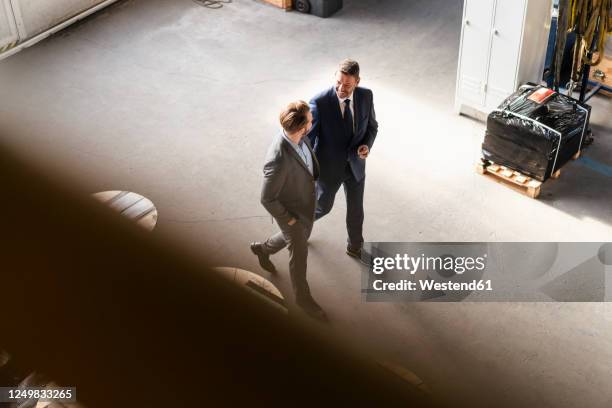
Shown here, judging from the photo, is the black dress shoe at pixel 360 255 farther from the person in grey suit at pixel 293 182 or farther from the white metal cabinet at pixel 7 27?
the white metal cabinet at pixel 7 27

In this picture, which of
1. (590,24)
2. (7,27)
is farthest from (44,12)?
(590,24)

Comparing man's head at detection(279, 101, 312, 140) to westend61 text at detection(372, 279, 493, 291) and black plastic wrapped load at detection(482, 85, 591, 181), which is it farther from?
black plastic wrapped load at detection(482, 85, 591, 181)

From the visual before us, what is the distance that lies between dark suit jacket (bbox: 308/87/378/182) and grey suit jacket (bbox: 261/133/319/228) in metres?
0.34

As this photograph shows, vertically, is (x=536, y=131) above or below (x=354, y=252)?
above

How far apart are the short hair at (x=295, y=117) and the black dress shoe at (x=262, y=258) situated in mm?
1773

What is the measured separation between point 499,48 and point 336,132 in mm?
3005

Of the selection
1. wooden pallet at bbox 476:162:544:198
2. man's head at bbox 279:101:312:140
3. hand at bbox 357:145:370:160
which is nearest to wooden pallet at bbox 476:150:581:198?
wooden pallet at bbox 476:162:544:198

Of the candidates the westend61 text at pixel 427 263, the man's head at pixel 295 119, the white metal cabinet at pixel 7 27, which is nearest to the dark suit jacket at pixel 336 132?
the man's head at pixel 295 119

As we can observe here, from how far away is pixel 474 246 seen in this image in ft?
22.7

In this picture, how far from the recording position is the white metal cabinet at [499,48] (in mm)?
7664

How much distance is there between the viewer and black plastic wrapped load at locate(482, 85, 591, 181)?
7.19 metres

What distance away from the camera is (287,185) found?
5297mm

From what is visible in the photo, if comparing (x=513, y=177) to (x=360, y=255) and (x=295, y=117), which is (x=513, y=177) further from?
(x=295, y=117)

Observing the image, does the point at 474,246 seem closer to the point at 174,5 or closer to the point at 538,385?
the point at 538,385
